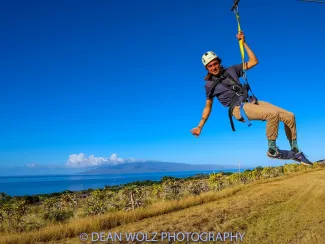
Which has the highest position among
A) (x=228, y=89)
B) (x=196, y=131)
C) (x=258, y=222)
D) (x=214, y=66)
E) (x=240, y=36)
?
(x=240, y=36)

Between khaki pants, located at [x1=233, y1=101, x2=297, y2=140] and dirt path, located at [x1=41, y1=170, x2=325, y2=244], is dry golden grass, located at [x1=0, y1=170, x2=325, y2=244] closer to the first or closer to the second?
dirt path, located at [x1=41, y1=170, x2=325, y2=244]

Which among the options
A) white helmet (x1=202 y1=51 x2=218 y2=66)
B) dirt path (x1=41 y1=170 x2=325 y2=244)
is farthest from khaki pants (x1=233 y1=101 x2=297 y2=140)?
dirt path (x1=41 y1=170 x2=325 y2=244)

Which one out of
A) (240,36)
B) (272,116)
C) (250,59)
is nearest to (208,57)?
(240,36)

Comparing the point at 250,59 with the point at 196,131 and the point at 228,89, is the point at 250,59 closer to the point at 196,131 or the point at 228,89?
the point at 228,89

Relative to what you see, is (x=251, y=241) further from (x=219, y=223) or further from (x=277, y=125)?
(x=277, y=125)

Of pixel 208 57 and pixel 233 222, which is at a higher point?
pixel 208 57

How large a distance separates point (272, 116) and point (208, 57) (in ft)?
5.04

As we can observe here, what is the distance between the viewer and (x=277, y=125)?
534 cm

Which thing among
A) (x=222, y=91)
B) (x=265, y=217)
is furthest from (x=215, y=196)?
(x=222, y=91)

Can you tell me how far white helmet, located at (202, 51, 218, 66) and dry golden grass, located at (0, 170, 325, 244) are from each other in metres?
11.5

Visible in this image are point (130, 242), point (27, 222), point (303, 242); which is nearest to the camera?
point (303, 242)

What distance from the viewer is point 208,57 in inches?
225

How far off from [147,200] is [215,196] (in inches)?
260

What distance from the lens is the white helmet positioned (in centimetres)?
568
